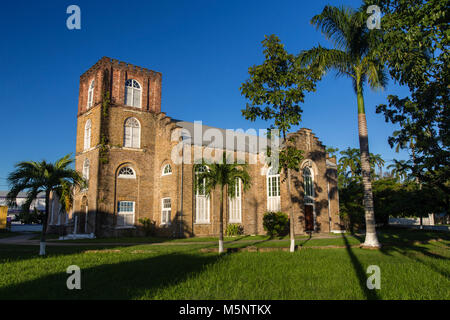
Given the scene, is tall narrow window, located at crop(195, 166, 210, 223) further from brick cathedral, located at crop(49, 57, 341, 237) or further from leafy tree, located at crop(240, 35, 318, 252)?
leafy tree, located at crop(240, 35, 318, 252)

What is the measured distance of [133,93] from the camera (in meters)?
28.6

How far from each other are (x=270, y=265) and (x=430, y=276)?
175 inches

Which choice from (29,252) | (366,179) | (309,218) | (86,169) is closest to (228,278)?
(366,179)

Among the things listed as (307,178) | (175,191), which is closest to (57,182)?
(175,191)

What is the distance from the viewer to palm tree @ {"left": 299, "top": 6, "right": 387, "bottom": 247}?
1605 cm

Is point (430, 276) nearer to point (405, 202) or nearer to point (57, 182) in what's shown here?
point (405, 202)

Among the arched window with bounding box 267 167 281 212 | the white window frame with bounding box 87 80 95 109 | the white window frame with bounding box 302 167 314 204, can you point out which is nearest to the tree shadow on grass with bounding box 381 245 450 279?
the arched window with bounding box 267 167 281 212

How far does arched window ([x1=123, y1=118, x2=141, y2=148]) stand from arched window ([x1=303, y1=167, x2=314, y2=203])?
1458 centimetres

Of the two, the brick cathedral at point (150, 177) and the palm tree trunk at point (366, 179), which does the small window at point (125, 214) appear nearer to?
the brick cathedral at point (150, 177)

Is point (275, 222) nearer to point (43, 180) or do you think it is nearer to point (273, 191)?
point (273, 191)

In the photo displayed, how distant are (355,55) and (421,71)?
5.31m

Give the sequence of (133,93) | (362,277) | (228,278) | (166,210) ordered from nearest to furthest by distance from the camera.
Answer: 1. (228,278)
2. (362,277)
3. (166,210)
4. (133,93)

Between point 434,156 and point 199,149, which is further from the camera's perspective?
point 199,149

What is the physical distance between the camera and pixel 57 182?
50.3ft
